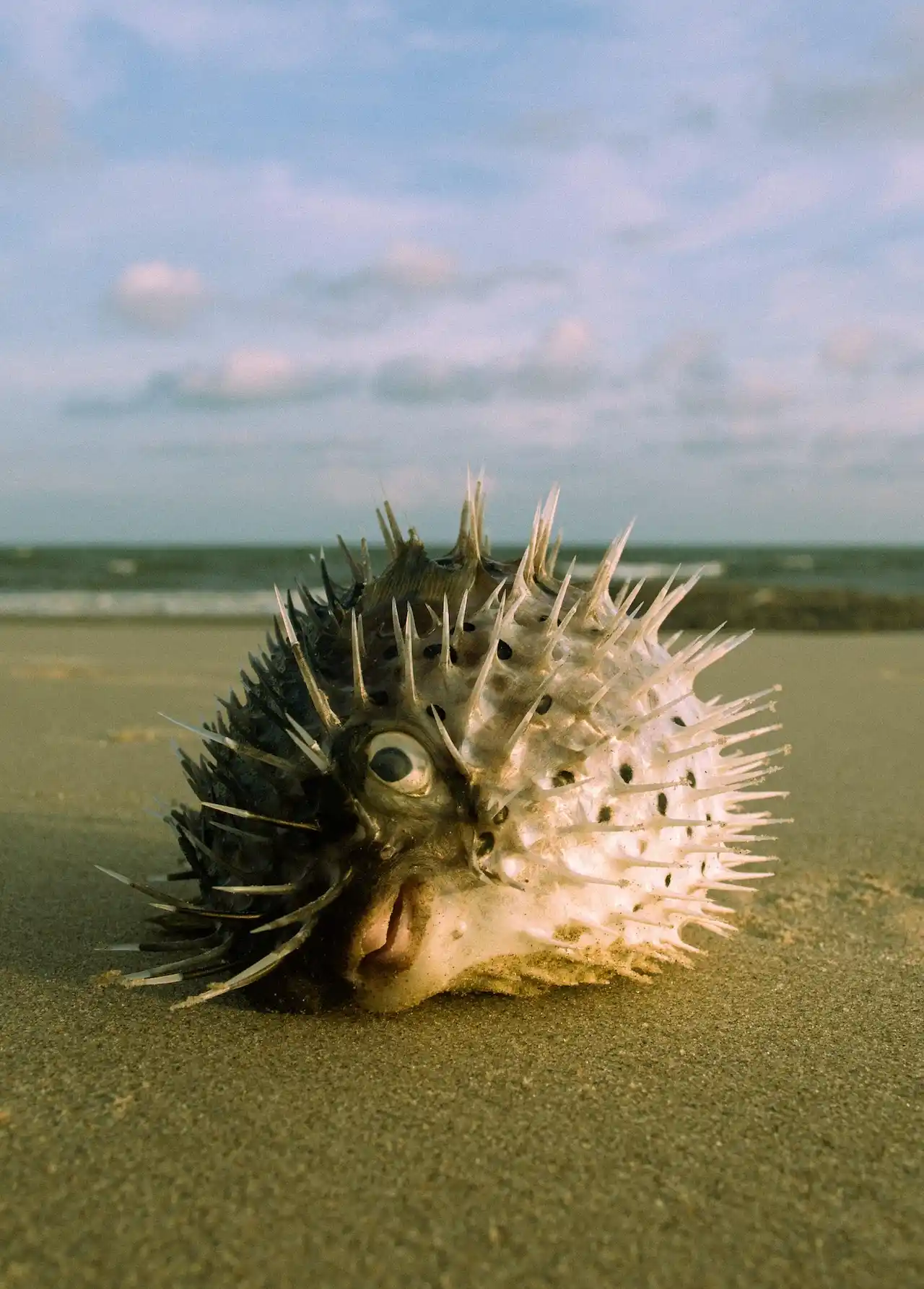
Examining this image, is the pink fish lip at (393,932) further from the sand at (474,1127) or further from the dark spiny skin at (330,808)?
the sand at (474,1127)

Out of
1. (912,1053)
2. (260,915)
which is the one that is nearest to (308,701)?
(260,915)

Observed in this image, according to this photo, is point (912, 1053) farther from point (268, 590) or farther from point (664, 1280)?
point (268, 590)

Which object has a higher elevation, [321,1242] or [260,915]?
[260,915]

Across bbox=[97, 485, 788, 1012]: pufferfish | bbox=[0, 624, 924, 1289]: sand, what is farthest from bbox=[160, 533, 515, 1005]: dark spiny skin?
bbox=[0, 624, 924, 1289]: sand

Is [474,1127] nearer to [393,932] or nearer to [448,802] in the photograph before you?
[393,932]

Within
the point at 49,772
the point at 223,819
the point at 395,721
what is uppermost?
the point at 395,721

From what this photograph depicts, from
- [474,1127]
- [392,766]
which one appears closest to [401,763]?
[392,766]

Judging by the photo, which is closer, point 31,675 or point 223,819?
point 223,819

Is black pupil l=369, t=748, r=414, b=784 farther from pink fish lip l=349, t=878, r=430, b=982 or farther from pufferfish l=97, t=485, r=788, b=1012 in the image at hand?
pink fish lip l=349, t=878, r=430, b=982
